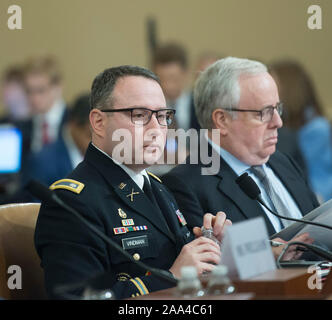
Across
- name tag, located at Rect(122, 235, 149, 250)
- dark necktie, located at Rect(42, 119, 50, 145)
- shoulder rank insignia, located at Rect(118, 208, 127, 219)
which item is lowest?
dark necktie, located at Rect(42, 119, 50, 145)

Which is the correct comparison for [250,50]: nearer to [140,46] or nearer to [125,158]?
[140,46]

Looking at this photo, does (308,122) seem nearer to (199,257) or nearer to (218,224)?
(218,224)

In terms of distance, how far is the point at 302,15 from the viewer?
7.70 m

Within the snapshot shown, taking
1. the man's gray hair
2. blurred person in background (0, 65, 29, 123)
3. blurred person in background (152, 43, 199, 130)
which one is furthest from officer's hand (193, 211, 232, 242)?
blurred person in background (0, 65, 29, 123)

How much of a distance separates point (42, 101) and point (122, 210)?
5319mm

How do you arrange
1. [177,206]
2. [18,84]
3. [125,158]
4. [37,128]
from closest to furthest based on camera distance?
[125,158]
[177,206]
[37,128]
[18,84]

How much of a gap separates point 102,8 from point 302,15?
2324 mm

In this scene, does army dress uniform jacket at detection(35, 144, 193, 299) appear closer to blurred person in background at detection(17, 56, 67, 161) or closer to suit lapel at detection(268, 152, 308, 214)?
suit lapel at detection(268, 152, 308, 214)

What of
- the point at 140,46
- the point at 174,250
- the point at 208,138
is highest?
the point at 140,46

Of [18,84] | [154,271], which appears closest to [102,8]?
[18,84]

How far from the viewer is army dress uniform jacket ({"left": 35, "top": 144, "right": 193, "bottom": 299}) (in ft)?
6.49

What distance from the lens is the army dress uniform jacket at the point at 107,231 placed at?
1.98 meters

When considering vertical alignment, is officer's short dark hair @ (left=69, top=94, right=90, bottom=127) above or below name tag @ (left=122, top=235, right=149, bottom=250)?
above
